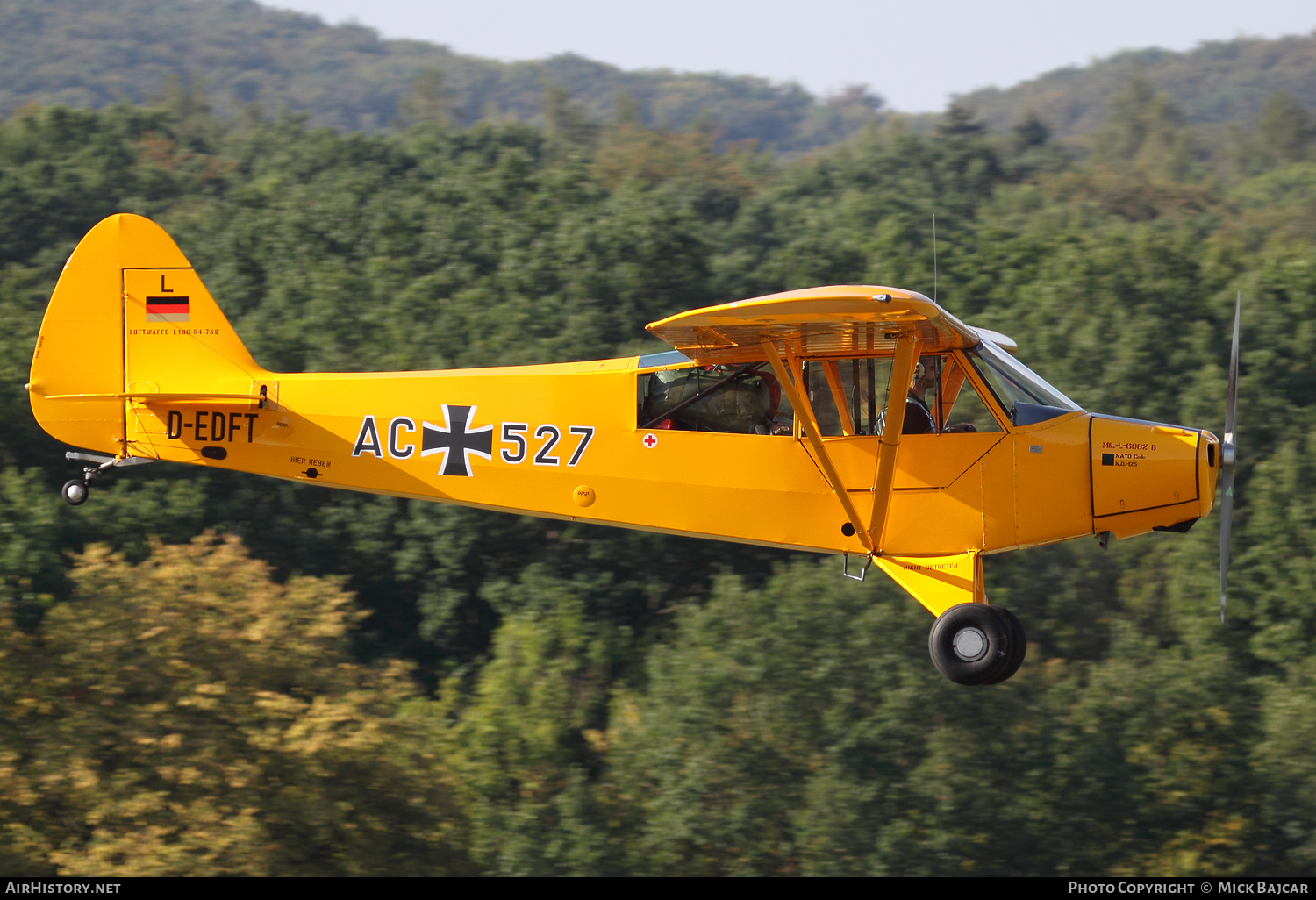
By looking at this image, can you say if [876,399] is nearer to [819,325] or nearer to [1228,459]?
[819,325]

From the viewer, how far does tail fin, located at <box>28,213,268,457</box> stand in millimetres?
10508

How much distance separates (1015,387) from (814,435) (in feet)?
4.75

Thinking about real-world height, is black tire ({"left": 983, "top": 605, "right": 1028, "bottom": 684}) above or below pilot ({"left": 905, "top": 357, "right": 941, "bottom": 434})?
below

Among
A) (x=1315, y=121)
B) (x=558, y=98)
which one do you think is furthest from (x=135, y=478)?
(x=1315, y=121)

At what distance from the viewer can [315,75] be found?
499 ft

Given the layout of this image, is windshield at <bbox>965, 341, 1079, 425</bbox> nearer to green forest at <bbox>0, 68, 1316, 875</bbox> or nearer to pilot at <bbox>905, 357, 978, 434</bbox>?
pilot at <bbox>905, 357, 978, 434</bbox>

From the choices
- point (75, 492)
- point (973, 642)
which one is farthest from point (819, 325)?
point (75, 492)

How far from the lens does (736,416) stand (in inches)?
384

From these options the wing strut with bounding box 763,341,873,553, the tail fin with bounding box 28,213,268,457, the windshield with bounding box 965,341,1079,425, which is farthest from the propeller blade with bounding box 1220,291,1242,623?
the tail fin with bounding box 28,213,268,457

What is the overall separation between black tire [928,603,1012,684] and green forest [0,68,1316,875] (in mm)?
10580

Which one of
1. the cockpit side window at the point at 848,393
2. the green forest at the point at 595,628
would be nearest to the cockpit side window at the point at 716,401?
the cockpit side window at the point at 848,393

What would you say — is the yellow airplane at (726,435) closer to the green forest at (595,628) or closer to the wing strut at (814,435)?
the wing strut at (814,435)

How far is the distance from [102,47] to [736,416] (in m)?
140

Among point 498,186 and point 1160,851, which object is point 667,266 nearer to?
point 498,186
